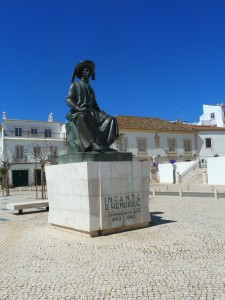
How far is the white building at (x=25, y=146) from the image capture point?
121 ft

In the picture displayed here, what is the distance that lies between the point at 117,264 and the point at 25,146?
34735 millimetres

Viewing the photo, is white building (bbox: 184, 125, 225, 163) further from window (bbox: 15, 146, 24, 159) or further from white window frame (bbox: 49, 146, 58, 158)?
window (bbox: 15, 146, 24, 159)

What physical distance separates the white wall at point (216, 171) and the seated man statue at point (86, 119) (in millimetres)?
20009

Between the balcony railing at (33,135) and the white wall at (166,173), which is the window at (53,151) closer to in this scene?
the balcony railing at (33,135)

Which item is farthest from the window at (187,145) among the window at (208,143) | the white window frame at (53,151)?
the white window frame at (53,151)

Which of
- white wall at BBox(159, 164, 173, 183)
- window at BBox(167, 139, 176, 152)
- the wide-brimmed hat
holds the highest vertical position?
window at BBox(167, 139, 176, 152)

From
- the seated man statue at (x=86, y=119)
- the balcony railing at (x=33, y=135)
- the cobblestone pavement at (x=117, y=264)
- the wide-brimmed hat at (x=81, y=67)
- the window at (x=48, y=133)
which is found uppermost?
the window at (x=48, y=133)

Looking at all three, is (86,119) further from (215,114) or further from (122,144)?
(215,114)

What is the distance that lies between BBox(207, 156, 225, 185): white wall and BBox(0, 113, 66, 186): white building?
1735 cm

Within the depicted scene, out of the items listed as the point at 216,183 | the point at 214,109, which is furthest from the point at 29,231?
the point at 214,109

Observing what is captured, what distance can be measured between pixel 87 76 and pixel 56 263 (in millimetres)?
4723

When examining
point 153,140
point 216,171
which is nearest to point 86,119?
point 216,171

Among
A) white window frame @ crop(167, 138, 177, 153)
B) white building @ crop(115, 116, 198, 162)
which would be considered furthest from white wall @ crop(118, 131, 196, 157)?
white window frame @ crop(167, 138, 177, 153)

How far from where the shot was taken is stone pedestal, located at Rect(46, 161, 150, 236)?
6891 millimetres
